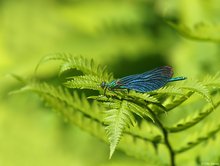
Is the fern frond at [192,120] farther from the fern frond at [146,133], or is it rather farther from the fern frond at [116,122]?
the fern frond at [116,122]

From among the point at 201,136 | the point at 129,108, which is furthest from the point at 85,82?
the point at 201,136

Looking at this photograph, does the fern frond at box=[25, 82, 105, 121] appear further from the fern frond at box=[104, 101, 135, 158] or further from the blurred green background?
the blurred green background

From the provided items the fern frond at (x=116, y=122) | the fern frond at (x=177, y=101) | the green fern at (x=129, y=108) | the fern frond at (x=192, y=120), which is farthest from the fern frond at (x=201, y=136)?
the fern frond at (x=116, y=122)

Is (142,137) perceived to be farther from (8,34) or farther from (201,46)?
(8,34)

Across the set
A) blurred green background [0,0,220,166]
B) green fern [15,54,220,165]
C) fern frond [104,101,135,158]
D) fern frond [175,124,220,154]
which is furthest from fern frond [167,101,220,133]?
blurred green background [0,0,220,166]

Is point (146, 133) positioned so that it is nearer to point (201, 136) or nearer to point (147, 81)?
point (201, 136)
